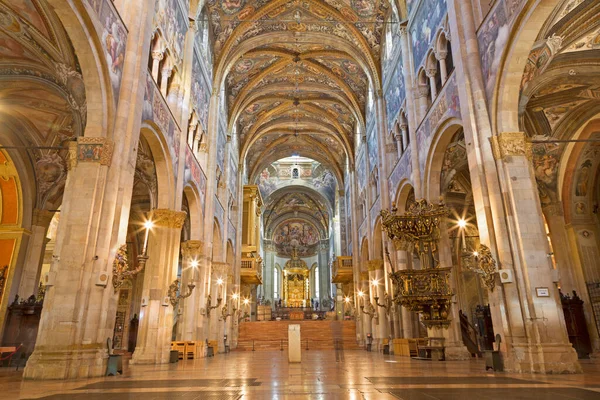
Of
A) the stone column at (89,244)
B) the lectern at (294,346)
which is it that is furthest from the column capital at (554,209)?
the stone column at (89,244)

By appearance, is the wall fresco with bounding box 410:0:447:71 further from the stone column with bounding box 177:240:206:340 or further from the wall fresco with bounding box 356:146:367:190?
the stone column with bounding box 177:240:206:340

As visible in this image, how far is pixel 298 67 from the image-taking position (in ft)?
82.9

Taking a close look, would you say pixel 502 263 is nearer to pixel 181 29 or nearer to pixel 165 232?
pixel 165 232

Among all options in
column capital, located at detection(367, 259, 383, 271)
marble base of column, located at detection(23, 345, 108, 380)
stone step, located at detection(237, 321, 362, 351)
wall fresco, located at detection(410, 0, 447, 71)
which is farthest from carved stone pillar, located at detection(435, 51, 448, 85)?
stone step, located at detection(237, 321, 362, 351)

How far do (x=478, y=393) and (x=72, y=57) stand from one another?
9.97m

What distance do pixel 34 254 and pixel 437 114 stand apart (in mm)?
Answer: 16305

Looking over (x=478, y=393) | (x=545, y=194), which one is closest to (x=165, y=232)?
(x=478, y=393)

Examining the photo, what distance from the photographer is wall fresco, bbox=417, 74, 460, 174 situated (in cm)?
1113

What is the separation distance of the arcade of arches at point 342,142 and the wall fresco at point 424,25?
15 cm

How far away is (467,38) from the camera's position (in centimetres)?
1016

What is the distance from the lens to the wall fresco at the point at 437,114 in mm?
11133

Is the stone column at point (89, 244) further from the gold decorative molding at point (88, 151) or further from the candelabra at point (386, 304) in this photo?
the candelabra at point (386, 304)

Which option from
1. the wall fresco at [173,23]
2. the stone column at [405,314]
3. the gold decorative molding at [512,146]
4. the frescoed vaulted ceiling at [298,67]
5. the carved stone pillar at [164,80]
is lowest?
the stone column at [405,314]

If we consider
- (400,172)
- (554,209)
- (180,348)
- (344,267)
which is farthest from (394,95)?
(344,267)
